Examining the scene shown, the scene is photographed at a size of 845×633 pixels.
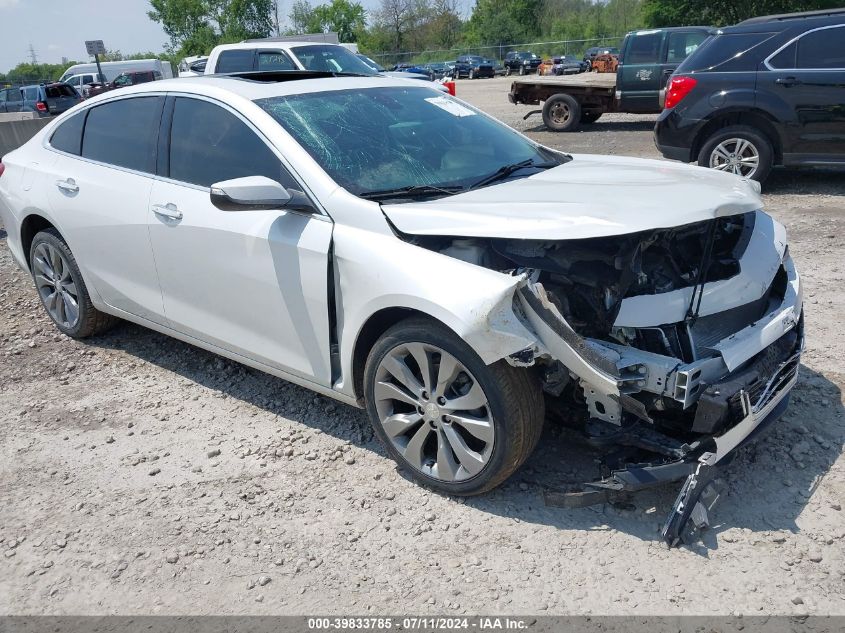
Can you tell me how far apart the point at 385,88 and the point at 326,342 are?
166cm

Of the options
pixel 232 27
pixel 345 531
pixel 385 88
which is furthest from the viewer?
pixel 232 27

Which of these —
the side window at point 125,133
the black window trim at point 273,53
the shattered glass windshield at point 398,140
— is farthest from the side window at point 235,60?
the shattered glass windshield at point 398,140

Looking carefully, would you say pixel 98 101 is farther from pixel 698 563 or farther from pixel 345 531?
pixel 698 563

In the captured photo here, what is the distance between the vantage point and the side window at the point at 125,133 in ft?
14.0

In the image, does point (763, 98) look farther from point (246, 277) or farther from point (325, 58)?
point (325, 58)

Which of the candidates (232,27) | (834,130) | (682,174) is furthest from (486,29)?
(682,174)

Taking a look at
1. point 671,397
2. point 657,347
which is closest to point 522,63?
point 657,347

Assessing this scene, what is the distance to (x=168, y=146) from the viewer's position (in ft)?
13.6

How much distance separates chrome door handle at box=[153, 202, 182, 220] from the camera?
13.0 ft

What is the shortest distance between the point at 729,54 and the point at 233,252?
696 cm

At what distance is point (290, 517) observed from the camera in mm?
3281

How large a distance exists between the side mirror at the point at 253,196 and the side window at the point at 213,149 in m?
0.17

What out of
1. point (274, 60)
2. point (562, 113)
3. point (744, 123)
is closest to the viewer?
point (744, 123)

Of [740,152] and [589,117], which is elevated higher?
[740,152]
